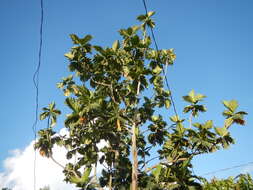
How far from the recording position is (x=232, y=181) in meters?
8.49

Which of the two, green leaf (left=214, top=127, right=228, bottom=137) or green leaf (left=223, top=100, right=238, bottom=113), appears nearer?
green leaf (left=214, top=127, right=228, bottom=137)

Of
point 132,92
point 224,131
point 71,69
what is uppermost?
point 71,69

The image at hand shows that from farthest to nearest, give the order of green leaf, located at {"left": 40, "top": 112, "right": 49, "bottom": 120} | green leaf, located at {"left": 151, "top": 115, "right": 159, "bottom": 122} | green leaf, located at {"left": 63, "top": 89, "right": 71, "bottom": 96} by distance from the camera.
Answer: green leaf, located at {"left": 63, "top": 89, "right": 71, "bottom": 96}, green leaf, located at {"left": 40, "top": 112, "right": 49, "bottom": 120}, green leaf, located at {"left": 151, "top": 115, "right": 159, "bottom": 122}

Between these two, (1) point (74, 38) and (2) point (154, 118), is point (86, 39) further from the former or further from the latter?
(2) point (154, 118)

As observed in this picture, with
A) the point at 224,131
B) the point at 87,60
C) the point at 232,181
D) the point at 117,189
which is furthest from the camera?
the point at 87,60

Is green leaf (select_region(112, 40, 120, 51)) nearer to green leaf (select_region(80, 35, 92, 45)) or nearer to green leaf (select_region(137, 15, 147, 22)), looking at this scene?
green leaf (select_region(80, 35, 92, 45))

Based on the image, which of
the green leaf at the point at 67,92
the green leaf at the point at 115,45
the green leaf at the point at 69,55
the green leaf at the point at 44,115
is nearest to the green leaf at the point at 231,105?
the green leaf at the point at 115,45

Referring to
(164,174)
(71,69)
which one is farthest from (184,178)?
(71,69)

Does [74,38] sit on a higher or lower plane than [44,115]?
higher

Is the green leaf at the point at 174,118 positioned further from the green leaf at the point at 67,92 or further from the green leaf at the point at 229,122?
the green leaf at the point at 67,92

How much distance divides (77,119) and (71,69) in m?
2.55

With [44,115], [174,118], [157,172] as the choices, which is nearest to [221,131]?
[174,118]

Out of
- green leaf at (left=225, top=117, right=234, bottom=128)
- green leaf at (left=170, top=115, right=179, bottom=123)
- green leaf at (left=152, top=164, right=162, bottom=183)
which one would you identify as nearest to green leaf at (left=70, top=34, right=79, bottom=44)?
green leaf at (left=170, top=115, right=179, bottom=123)

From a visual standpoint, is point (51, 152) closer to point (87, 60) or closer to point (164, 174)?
point (87, 60)
